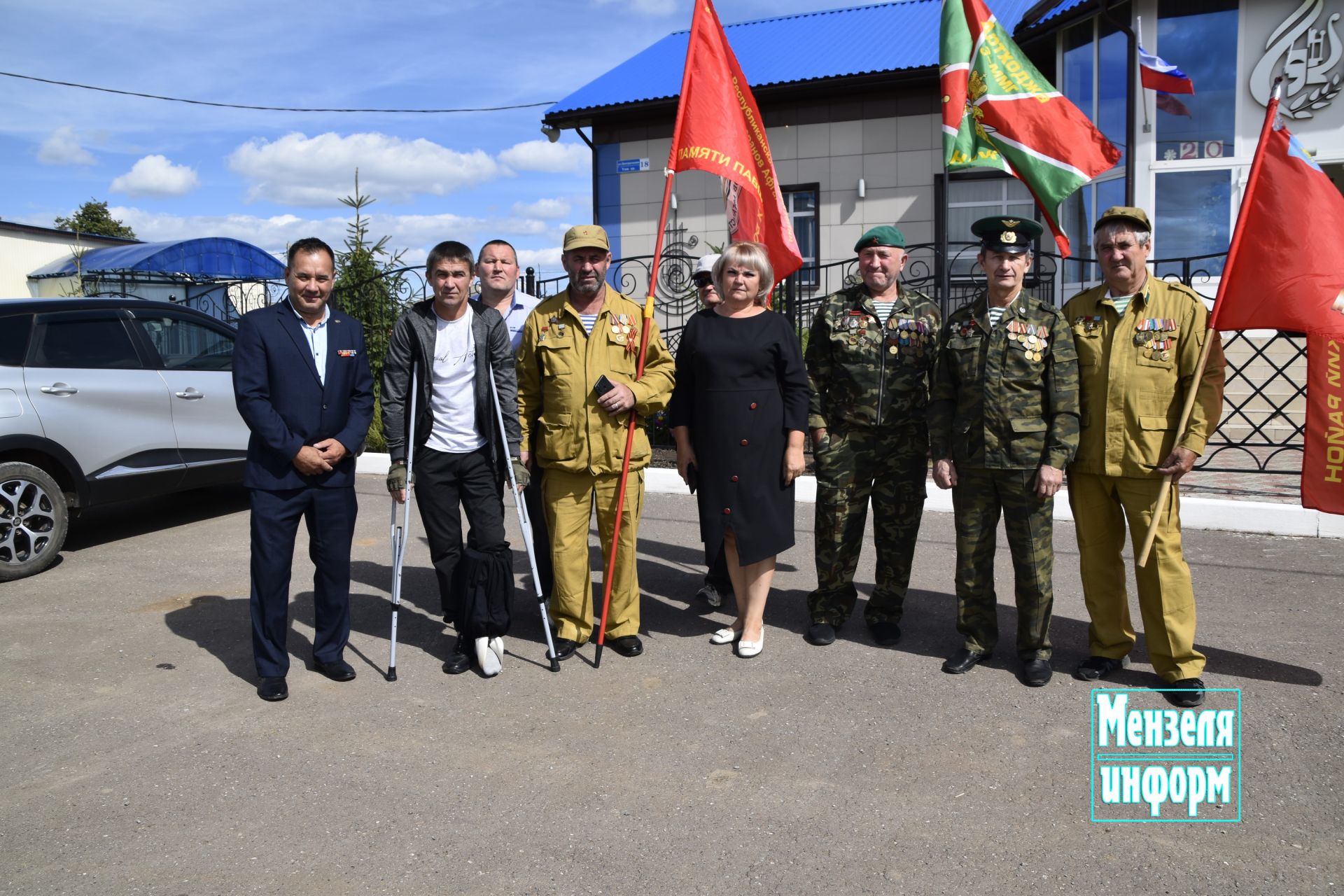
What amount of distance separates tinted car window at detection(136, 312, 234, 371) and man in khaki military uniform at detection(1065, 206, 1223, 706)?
6.10 metres

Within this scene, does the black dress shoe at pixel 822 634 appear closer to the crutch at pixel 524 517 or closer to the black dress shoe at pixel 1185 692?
the crutch at pixel 524 517

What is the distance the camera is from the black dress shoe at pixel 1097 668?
4.26 m

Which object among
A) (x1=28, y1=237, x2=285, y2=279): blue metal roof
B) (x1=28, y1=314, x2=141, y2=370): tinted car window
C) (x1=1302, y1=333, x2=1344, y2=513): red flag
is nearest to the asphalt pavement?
(x1=1302, y1=333, x2=1344, y2=513): red flag

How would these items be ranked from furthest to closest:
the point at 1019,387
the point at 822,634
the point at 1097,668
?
1. the point at 822,634
2. the point at 1097,668
3. the point at 1019,387

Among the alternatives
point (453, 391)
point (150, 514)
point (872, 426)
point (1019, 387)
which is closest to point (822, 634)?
point (872, 426)

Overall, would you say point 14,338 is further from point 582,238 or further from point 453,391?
point 582,238

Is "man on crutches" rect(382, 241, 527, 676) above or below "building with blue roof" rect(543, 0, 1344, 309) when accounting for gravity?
below

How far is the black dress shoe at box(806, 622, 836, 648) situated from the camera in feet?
15.8

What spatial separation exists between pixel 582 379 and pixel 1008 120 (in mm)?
3717

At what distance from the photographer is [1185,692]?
12.9 feet

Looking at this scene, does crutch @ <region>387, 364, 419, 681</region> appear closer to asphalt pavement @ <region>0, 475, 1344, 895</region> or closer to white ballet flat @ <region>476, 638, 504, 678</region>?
asphalt pavement @ <region>0, 475, 1344, 895</region>

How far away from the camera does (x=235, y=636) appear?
513 centimetres

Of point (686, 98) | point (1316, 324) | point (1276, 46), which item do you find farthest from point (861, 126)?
point (1316, 324)

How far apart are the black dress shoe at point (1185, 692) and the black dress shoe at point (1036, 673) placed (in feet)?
1.48
